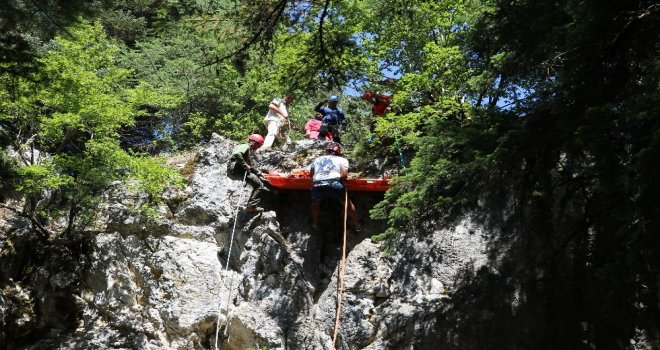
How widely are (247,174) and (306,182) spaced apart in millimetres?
1003

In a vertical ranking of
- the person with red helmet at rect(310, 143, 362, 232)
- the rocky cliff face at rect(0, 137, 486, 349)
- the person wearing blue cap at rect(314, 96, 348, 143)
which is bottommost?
the rocky cliff face at rect(0, 137, 486, 349)

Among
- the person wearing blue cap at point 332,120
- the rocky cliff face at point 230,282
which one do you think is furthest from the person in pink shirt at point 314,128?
the rocky cliff face at point 230,282

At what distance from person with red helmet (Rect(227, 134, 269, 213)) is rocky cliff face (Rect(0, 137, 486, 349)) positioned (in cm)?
17

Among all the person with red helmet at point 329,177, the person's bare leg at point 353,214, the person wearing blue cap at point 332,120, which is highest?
the person wearing blue cap at point 332,120

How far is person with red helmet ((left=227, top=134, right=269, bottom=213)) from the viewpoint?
9594mm

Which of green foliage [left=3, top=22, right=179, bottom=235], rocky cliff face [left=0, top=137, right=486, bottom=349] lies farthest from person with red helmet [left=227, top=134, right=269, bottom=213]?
Result: green foliage [left=3, top=22, right=179, bottom=235]

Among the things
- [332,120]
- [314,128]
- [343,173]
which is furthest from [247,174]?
[314,128]

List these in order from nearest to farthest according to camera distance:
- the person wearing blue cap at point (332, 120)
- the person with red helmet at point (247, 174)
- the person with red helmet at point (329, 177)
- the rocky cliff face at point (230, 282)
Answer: the rocky cliff face at point (230, 282), the person with red helmet at point (329, 177), the person with red helmet at point (247, 174), the person wearing blue cap at point (332, 120)

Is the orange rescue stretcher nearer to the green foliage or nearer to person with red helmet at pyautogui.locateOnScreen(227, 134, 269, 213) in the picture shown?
person with red helmet at pyautogui.locateOnScreen(227, 134, 269, 213)

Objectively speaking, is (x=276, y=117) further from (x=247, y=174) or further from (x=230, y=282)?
(x=230, y=282)

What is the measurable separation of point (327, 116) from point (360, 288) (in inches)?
145

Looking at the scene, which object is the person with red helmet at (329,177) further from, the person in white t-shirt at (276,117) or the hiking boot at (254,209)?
the person in white t-shirt at (276,117)

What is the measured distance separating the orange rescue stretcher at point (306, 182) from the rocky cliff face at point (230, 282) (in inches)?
13.1

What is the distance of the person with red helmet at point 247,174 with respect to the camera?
959 centimetres
